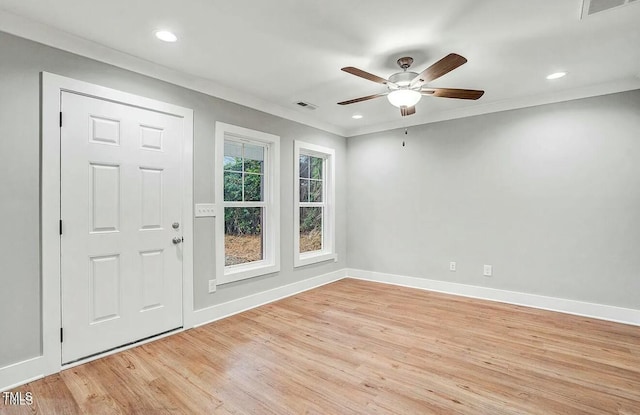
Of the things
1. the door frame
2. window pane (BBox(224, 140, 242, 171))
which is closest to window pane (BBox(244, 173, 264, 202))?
window pane (BBox(224, 140, 242, 171))

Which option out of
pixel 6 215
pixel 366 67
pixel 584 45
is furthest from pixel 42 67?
pixel 584 45

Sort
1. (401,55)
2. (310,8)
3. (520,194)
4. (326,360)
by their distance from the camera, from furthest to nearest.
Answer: (520,194) → (401,55) → (326,360) → (310,8)

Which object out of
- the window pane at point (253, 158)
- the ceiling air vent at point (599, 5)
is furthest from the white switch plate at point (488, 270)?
the window pane at point (253, 158)

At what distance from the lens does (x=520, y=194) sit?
3.95 meters

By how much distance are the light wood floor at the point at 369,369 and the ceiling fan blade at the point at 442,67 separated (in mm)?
2243

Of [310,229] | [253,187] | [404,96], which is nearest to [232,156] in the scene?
[253,187]

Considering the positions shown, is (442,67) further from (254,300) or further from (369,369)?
(254,300)

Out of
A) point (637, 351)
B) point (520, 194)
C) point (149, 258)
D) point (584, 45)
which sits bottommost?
point (637, 351)

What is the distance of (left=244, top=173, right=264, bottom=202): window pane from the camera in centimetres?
397

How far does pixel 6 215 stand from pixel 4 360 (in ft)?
3.22

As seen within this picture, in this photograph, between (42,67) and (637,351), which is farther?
(637,351)

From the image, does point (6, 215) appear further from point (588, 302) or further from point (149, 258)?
point (588, 302)

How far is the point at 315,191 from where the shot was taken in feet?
16.9

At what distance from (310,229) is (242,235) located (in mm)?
1405
